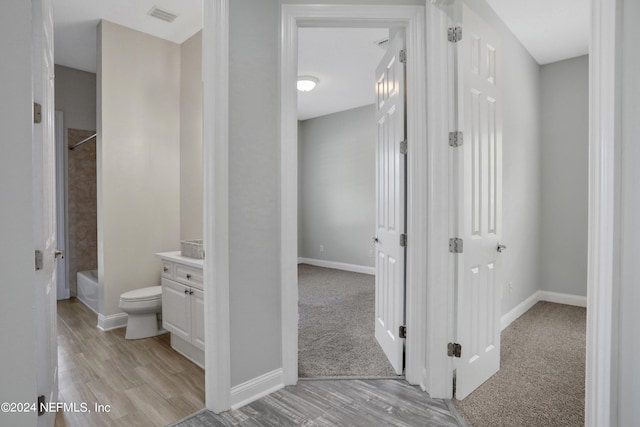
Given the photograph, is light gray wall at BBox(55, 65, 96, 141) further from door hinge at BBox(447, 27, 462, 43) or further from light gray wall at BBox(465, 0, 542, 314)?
light gray wall at BBox(465, 0, 542, 314)

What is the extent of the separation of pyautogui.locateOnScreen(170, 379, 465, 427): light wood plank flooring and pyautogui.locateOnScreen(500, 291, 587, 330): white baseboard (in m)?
1.96

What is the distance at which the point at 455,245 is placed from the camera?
2.04m

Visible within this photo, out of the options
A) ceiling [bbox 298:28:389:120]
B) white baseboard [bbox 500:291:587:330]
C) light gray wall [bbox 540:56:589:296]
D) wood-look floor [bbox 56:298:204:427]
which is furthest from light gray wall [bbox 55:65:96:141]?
light gray wall [bbox 540:56:589:296]

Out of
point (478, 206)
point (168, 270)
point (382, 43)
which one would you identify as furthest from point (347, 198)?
point (478, 206)

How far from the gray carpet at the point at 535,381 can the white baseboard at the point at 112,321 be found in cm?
311

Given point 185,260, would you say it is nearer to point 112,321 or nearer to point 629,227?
point 112,321

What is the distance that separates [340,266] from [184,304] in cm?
411

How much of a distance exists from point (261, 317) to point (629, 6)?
214 cm

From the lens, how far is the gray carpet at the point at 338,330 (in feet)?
8.14

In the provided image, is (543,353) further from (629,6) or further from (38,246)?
(38,246)

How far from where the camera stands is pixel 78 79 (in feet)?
14.6

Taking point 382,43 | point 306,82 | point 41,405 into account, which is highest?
point 382,43

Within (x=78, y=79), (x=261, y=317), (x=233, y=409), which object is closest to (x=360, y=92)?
(x=78, y=79)

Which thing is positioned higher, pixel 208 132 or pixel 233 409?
pixel 208 132
